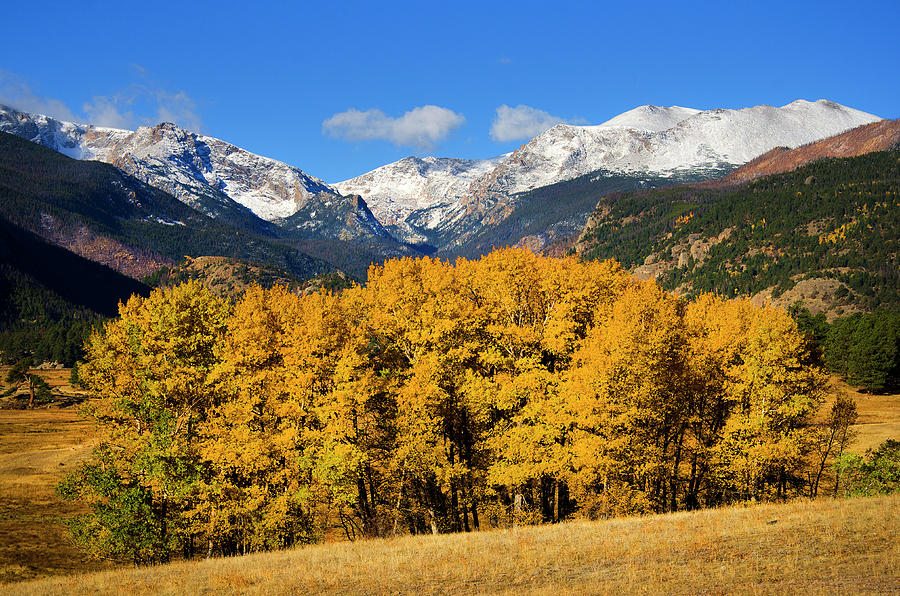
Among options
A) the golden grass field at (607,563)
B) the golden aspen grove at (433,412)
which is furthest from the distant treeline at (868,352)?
the golden grass field at (607,563)

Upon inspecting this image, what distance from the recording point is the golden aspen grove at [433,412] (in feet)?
116

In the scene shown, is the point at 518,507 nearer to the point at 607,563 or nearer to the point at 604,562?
the point at 604,562

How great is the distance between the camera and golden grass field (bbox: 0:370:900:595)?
20.1 m

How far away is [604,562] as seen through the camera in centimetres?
2384

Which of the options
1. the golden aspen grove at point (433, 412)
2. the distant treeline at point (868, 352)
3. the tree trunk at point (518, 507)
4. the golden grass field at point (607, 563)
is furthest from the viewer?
the distant treeline at point (868, 352)

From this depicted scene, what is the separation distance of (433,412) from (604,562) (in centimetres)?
1715

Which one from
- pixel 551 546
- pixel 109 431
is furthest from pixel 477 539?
pixel 109 431

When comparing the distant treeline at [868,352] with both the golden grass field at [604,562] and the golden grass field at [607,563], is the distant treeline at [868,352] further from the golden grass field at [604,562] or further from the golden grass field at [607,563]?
the golden grass field at [607,563]

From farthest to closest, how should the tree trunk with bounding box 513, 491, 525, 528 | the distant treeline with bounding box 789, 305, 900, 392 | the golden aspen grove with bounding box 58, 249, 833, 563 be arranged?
1. the distant treeline with bounding box 789, 305, 900, 392
2. the tree trunk with bounding box 513, 491, 525, 528
3. the golden aspen grove with bounding box 58, 249, 833, 563

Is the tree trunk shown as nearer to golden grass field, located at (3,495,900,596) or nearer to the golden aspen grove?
the golden aspen grove

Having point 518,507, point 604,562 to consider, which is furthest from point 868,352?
point 604,562

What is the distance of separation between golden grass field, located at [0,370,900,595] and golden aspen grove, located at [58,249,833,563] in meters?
4.42

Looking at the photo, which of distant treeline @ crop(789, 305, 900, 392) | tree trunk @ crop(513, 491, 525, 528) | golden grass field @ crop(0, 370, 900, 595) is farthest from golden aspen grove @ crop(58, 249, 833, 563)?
distant treeline @ crop(789, 305, 900, 392)

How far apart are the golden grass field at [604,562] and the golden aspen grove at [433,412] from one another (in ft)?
14.5
